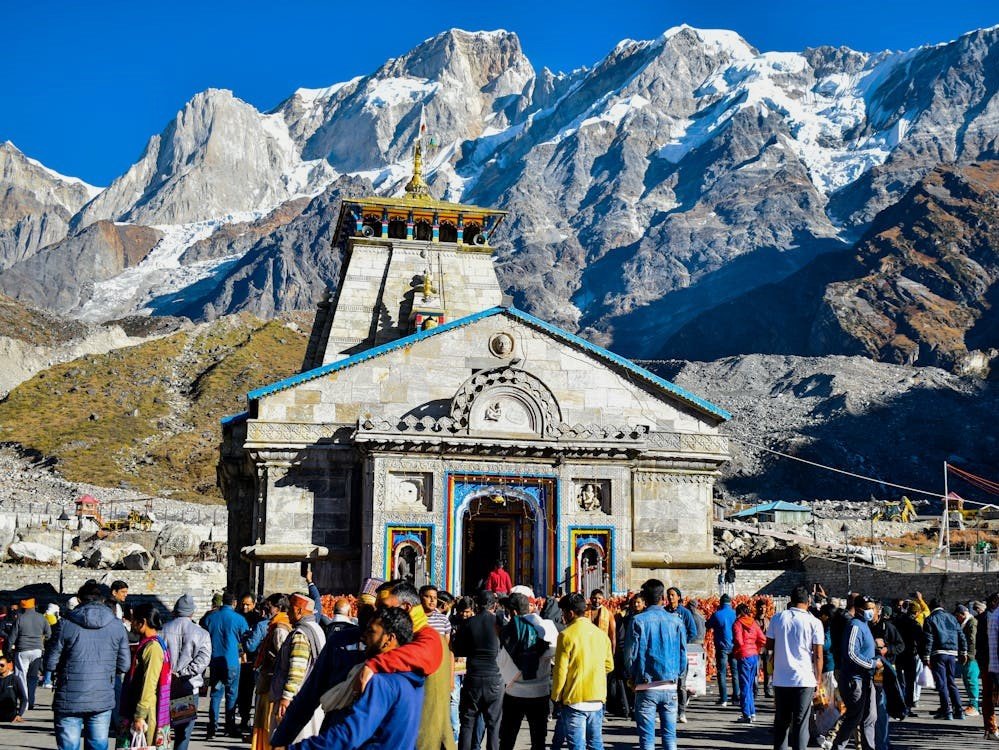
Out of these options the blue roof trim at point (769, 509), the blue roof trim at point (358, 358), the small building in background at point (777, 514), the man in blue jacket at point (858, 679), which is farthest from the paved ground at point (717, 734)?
the small building in background at point (777, 514)

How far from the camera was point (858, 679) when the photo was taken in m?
13.8

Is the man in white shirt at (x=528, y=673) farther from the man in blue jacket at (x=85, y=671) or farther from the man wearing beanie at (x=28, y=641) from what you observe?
the man wearing beanie at (x=28, y=641)

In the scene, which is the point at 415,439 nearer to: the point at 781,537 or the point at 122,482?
the point at 781,537

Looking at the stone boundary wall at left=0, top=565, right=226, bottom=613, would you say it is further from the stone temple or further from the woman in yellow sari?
the woman in yellow sari

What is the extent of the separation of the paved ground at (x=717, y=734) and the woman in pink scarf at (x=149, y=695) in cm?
391

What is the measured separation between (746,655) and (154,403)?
95125 millimetres

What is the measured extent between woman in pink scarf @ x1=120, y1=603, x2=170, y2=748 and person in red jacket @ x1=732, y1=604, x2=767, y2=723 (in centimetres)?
962

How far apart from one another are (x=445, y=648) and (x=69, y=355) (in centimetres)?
11927

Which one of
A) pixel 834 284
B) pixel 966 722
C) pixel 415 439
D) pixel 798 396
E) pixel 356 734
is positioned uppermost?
pixel 834 284

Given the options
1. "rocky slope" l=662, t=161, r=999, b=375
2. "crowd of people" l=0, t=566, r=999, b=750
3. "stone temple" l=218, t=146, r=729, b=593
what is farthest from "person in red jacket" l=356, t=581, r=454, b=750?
"rocky slope" l=662, t=161, r=999, b=375

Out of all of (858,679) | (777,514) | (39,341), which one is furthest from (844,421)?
(858,679)

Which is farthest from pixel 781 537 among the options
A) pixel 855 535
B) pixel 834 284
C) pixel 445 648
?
pixel 834 284

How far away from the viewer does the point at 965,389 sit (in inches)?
5522

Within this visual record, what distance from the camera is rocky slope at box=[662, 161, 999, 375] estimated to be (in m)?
164
